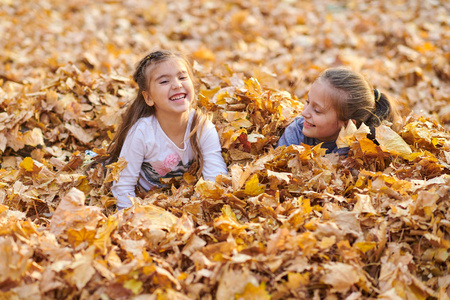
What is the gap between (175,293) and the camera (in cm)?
161

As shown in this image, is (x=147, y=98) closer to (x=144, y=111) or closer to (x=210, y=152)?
(x=144, y=111)

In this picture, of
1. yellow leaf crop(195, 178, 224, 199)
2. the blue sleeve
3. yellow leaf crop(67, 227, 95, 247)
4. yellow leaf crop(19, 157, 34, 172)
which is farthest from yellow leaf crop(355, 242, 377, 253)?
yellow leaf crop(19, 157, 34, 172)

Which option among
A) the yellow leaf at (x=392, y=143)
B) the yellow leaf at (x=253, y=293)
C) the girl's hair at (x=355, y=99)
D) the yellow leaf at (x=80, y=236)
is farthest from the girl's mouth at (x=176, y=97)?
the yellow leaf at (x=253, y=293)

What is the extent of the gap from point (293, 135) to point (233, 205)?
0.83 meters

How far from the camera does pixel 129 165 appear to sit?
105 inches

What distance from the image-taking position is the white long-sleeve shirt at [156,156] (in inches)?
104

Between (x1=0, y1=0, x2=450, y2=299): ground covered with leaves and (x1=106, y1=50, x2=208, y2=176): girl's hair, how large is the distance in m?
0.11

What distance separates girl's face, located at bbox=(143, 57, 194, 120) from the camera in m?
2.56

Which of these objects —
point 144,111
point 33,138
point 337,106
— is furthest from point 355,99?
Answer: point 33,138

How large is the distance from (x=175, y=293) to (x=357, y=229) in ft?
2.89

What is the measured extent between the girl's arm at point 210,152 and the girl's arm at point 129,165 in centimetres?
40

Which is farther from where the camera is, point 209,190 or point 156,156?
point 156,156

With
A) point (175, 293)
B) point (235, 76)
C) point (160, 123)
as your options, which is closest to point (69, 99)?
point (160, 123)

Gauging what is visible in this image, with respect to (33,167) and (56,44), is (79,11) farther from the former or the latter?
(33,167)
